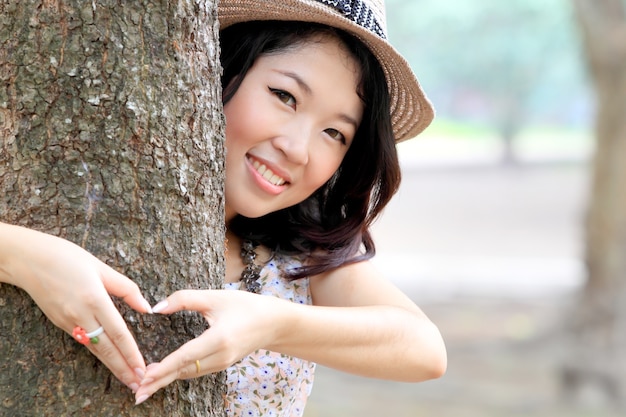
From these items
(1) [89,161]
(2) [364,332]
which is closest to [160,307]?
(1) [89,161]

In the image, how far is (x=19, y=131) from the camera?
4.61 feet

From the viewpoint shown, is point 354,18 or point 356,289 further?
point 356,289

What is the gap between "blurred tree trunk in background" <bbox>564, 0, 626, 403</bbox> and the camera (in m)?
7.00

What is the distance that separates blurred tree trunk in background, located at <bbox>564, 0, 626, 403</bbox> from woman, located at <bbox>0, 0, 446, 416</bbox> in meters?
5.32

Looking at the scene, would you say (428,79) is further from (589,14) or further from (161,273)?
(161,273)

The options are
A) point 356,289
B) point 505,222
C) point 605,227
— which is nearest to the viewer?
point 356,289

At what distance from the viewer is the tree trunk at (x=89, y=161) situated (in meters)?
1.39

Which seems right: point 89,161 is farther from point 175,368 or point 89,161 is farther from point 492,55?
point 492,55

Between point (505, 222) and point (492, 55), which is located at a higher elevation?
point (505, 222)

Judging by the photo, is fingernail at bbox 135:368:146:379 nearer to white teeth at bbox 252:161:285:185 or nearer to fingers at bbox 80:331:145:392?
fingers at bbox 80:331:145:392

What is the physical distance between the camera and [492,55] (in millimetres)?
24797

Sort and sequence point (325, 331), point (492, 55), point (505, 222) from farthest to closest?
1. point (492, 55)
2. point (505, 222)
3. point (325, 331)

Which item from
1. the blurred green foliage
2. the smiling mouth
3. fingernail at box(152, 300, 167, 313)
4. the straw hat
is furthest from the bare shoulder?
the blurred green foliage

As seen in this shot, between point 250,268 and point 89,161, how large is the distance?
0.69m
